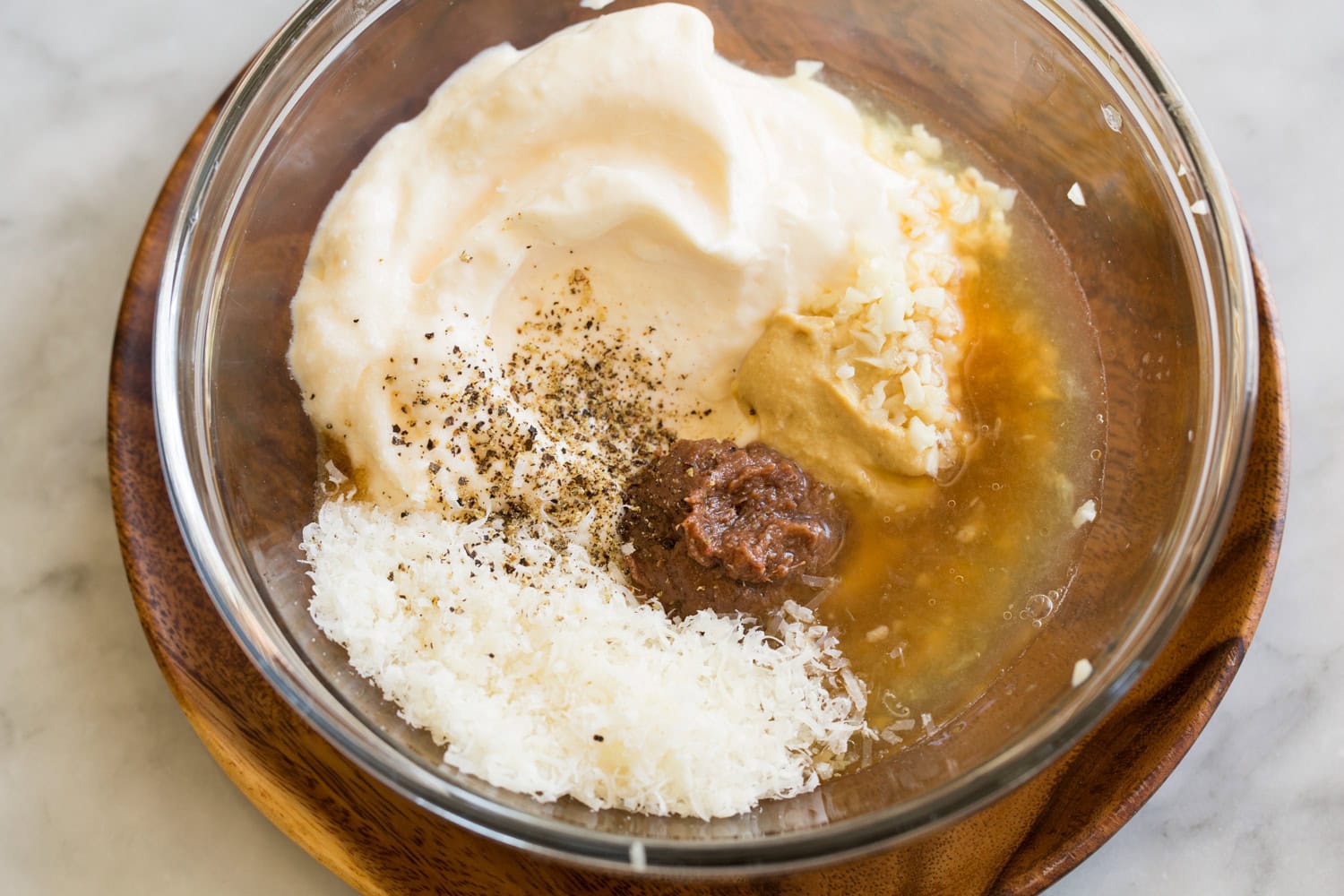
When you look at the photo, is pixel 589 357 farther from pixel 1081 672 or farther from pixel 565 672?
pixel 1081 672

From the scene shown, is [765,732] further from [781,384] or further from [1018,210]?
[1018,210]

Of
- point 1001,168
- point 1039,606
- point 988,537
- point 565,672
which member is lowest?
point 565,672

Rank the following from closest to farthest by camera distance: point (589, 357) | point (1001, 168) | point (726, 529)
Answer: point (726, 529) < point (589, 357) < point (1001, 168)

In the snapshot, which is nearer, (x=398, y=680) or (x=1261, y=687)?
(x=398, y=680)

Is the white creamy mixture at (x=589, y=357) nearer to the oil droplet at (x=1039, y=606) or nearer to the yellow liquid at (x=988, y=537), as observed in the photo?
the yellow liquid at (x=988, y=537)

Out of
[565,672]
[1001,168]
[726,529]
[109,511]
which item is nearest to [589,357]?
[726,529]

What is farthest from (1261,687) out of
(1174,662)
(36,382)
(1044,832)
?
(36,382)

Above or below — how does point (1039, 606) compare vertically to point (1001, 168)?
below
